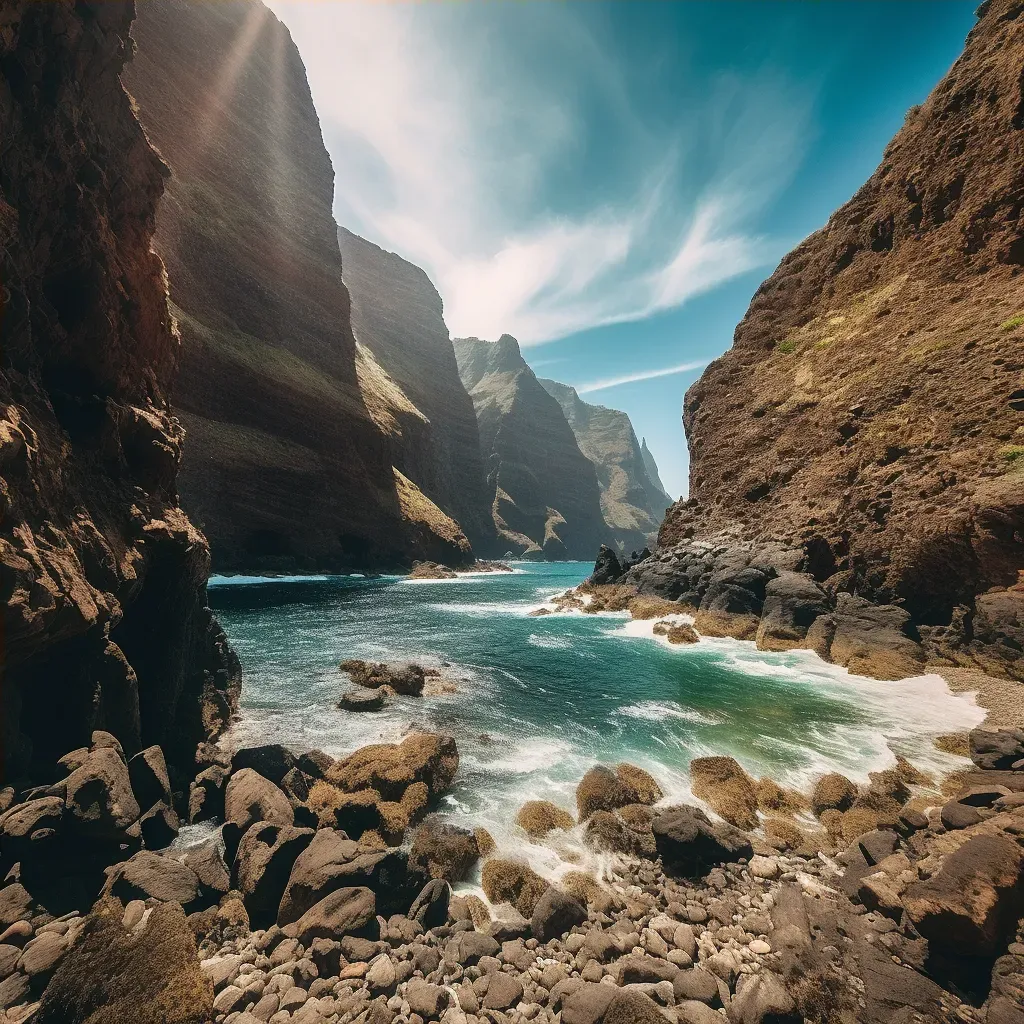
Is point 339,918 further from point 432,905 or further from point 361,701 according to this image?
point 361,701

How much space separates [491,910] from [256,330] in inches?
3488

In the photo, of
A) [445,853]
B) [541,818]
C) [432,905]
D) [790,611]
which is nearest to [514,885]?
[445,853]

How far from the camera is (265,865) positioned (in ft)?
26.8

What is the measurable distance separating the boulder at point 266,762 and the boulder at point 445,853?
14.3ft

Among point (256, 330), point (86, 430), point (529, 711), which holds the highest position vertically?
point (256, 330)

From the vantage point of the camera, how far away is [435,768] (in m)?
12.9

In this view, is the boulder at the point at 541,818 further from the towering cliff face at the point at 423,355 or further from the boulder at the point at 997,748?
the towering cliff face at the point at 423,355

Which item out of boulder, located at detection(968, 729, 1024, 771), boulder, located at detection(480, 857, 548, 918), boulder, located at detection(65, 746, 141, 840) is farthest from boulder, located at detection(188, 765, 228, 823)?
boulder, located at detection(968, 729, 1024, 771)

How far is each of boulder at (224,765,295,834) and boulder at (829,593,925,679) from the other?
2567cm

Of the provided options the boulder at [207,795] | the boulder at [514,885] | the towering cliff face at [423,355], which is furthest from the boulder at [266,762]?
the towering cliff face at [423,355]

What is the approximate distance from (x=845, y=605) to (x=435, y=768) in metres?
26.8

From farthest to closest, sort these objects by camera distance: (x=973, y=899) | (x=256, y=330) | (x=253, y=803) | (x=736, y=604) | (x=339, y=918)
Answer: (x=256, y=330) < (x=736, y=604) < (x=253, y=803) < (x=339, y=918) < (x=973, y=899)

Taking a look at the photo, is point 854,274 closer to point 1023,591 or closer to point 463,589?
point 1023,591

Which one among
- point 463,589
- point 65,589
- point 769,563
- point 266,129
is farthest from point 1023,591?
point 266,129
